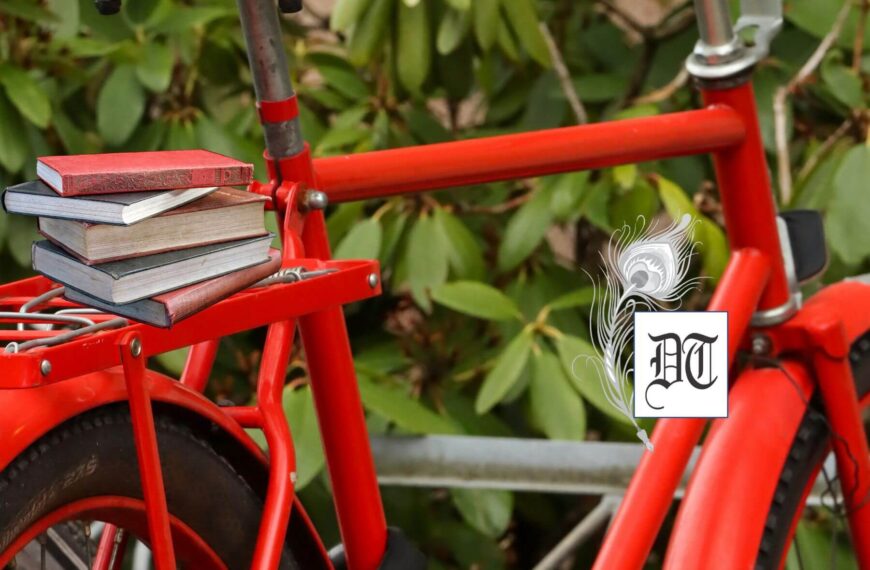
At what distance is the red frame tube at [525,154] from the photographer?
599mm

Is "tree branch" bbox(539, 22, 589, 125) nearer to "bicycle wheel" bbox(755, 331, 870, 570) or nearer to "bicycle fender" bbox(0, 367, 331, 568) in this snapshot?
"bicycle wheel" bbox(755, 331, 870, 570)

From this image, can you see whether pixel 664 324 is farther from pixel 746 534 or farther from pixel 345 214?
pixel 345 214

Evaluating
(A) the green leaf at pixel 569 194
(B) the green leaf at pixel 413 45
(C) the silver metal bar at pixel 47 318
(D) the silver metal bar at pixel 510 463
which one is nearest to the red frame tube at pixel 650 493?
(D) the silver metal bar at pixel 510 463

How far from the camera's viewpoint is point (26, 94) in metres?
0.96

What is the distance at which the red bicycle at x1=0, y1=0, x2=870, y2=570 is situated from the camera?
17.5 inches

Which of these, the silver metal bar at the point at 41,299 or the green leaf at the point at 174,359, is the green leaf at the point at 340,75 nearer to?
the green leaf at the point at 174,359

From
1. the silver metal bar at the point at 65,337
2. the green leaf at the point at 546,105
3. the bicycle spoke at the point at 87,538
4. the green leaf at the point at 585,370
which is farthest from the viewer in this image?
the green leaf at the point at 546,105

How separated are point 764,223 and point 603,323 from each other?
180 mm

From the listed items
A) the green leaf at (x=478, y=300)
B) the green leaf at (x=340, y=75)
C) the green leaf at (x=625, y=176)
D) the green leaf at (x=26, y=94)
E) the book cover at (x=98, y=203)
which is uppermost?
the book cover at (x=98, y=203)

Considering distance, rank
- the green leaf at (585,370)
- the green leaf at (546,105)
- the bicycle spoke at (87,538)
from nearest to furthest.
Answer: the bicycle spoke at (87,538) → the green leaf at (585,370) → the green leaf at (546,105)

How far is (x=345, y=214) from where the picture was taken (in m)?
1.04

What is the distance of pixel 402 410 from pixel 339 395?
0.76ft

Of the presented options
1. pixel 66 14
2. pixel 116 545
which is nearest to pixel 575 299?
pixel 116 545

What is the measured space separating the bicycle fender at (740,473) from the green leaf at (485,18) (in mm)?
373
